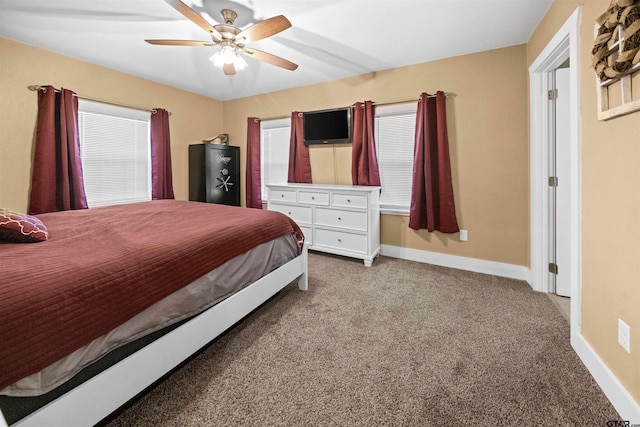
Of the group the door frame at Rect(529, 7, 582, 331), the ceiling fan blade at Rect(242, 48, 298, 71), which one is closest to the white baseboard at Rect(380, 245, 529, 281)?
the door frame at Rect(529, 7, 582, 331)

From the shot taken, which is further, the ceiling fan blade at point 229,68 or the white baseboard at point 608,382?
the ceiling fan blade at point 229,68

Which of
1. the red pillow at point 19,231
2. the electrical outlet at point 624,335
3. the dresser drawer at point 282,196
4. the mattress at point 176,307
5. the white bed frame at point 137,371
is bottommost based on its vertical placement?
the white bed frame at point 137,371

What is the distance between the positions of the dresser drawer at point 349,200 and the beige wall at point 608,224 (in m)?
1.96

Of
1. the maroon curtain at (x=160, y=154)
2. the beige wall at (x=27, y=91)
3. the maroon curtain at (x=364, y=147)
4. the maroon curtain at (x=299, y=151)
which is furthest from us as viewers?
the maroon curtain at (x=299, y=151)

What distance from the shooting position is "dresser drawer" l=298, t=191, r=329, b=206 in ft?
11.7

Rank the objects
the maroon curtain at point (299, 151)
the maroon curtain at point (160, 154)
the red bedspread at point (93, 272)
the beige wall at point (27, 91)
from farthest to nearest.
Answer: the maroon curtain at point (299, 151) < the maroon curtain at point (160, 154) < the beige wall at point (27, 91) < the red bedspread at point (93, 272)

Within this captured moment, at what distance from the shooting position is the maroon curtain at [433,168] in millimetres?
3205

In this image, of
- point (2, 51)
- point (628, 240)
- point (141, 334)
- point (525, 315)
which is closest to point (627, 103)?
point (628, 240)

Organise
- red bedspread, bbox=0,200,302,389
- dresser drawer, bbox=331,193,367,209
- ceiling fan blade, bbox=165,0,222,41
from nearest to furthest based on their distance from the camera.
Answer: red bedspread, bbox=0,200,302,389 → ceiling fan blade, bbox=165,0,222,41 → dresser drawer, bbox=331,193,367,209

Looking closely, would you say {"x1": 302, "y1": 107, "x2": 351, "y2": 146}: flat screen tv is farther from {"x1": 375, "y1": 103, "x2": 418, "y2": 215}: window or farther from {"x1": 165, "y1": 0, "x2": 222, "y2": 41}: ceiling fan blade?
{"x1": 165, "y1": 0, "x2": 222, "y2": 41}: ceiling fan blade

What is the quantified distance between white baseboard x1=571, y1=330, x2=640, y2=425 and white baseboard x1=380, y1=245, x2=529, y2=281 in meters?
1.33

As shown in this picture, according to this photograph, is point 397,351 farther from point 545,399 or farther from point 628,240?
point 628,240

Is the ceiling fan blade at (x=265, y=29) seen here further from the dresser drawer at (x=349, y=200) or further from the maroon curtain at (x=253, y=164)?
the maroon curtain at (x=253, y=164)

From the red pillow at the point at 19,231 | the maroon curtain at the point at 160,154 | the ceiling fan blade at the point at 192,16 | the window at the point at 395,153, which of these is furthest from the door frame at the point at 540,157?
the maroon curtain at the point at 160,154
